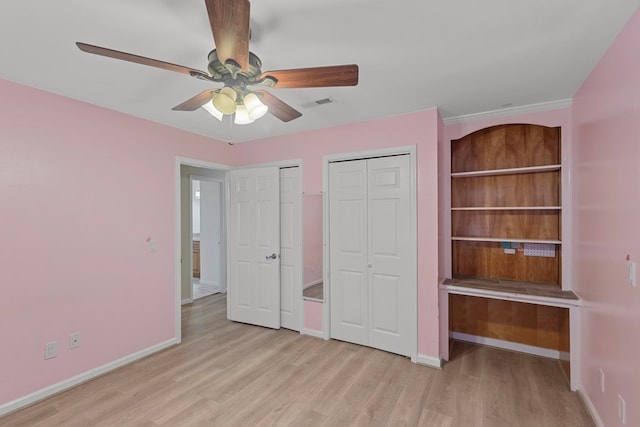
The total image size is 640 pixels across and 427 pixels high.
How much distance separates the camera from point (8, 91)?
223 centimetres

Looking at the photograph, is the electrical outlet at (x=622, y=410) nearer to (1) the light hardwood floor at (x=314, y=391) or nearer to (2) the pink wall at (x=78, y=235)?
(1) the light hardwood floor at (x=314, y=391)

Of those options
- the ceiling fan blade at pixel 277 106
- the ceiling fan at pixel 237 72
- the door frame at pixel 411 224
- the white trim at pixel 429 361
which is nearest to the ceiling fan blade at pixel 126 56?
the ceiling fan at pixel 237 72

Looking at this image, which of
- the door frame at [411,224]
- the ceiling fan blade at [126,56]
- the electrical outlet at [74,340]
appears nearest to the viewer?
the ceiling fan blade at [126,56]

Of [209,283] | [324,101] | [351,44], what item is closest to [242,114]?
[351,44]

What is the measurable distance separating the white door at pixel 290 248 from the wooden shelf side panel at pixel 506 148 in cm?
191

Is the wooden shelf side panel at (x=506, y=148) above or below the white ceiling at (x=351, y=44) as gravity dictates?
below

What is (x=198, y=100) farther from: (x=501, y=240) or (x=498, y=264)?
(x=498, y=264)

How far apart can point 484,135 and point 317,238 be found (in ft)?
7.27

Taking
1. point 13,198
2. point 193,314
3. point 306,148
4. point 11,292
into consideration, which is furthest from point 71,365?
point 306,148

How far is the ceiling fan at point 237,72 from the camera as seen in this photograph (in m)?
1.14

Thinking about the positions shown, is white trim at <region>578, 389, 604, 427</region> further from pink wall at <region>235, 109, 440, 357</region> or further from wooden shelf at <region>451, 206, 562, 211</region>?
wooden shelf at <region>451, 206, 562, 211</region>

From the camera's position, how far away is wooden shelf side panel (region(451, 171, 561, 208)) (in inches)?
118

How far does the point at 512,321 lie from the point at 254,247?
124 inches

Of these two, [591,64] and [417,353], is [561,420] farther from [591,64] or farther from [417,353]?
[591,64]
